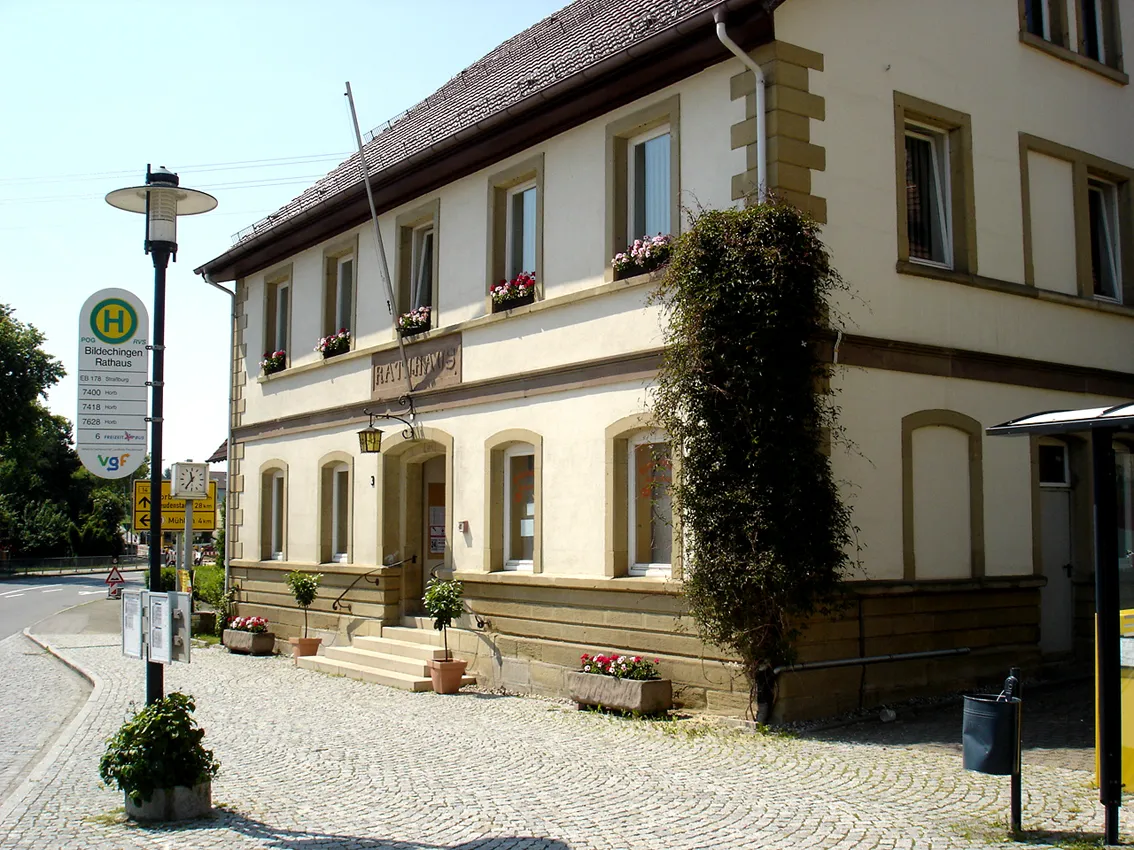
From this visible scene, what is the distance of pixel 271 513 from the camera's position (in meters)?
20.0

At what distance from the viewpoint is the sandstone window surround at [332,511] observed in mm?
17828

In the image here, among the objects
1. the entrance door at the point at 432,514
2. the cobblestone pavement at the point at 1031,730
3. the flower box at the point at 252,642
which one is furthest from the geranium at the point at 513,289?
the flower box at the point at 252,642

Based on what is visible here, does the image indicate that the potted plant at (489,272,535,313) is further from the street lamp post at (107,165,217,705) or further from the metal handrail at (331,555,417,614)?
the street lamp post at (107,165,217,705)

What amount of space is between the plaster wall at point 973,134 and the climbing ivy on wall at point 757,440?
1018 mm

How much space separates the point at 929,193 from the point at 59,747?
9.96 metres

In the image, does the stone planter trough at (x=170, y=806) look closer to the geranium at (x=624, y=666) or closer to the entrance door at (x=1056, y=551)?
the geranium at (x=624, y=666)

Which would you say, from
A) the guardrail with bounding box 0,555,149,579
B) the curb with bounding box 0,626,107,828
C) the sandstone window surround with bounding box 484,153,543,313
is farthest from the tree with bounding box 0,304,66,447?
the sandstone window surround with bounding box 484,153,543,313

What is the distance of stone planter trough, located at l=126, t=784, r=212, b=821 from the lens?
6.99 m

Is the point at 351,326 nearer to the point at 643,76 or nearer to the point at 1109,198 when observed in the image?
the point at 643,76

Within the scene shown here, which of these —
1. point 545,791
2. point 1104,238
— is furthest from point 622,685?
point 1104,238

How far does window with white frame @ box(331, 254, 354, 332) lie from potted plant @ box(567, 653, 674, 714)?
8.22 m

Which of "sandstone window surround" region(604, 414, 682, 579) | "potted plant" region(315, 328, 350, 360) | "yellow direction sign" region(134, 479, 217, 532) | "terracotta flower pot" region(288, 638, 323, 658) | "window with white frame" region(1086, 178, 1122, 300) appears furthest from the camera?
"potted plant" region(315, 328, 350, 360)

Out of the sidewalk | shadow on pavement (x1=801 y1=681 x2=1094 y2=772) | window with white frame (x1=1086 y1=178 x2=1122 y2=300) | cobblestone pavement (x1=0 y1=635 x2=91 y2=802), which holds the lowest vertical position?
cobblestone pavement (x1=0 y1=635 x2=91 y2=802)

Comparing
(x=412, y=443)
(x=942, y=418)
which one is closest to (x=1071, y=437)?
(x=942, y=418)
